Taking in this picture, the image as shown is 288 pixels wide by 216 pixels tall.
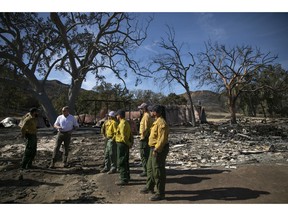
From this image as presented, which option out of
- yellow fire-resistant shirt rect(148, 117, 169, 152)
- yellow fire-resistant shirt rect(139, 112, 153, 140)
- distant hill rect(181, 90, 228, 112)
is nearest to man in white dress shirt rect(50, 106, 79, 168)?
yellow fire-resistant shirt rect(139, 112, 153, 140)

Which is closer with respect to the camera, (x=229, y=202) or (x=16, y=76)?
(x=229, y=202)

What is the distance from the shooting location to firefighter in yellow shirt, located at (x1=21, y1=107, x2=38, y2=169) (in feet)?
20.6

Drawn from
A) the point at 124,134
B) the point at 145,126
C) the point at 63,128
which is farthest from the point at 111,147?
the point at 63,128

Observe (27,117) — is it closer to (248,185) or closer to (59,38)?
(248,185)

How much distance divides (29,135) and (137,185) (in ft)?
10.6

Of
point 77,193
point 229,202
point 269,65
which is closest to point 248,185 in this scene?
point 229,202

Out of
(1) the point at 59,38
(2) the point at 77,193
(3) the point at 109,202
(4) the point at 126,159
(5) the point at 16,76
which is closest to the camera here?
(3) the point at 109,202

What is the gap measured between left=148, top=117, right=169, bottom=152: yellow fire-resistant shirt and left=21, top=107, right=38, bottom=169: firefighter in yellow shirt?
3587 millimetres

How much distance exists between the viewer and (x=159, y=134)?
13.9 ft

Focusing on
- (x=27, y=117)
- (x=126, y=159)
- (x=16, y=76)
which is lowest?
(x=126, y=159)

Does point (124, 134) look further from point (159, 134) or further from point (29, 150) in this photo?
point (29, 150)

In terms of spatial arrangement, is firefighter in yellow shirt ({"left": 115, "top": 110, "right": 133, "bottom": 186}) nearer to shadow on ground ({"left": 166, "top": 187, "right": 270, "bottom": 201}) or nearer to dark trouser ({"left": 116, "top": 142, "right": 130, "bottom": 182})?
dark trouser ({"left": 116, "top": 142, "right": 130, "bottom": 182})

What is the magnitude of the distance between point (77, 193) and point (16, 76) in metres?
11.3

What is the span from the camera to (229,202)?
4078 mm
